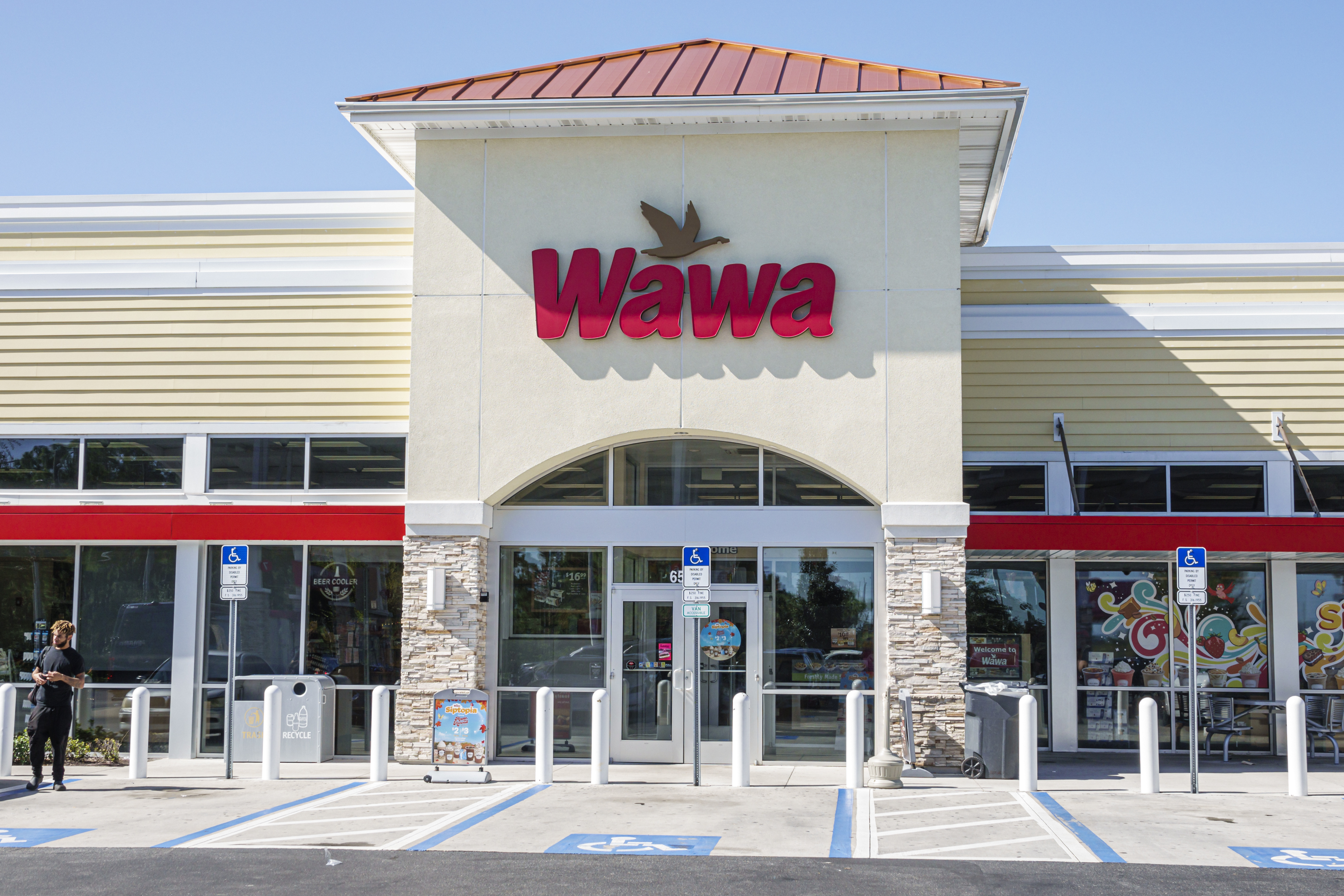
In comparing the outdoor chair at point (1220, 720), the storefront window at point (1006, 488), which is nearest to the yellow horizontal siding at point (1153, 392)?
A: the storefront window at point (1006, 488)

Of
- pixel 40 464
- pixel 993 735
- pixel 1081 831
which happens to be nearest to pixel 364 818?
pixel 1081 831

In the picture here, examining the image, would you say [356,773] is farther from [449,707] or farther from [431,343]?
[431,343]

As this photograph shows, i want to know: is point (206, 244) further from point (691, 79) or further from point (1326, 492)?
point (1326, 492)

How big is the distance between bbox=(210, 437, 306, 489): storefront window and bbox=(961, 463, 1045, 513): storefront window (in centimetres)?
945

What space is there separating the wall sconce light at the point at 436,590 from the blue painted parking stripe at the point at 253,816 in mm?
2292

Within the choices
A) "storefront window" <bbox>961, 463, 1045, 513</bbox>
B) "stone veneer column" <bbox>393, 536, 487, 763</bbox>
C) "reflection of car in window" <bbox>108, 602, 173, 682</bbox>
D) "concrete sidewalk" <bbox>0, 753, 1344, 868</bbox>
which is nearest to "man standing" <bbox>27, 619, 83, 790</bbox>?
"concrete sidewalk" <bbox>0, 753, 1344, 868</bbox>

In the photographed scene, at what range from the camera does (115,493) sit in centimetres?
1705

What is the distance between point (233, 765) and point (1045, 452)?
11.9 metres

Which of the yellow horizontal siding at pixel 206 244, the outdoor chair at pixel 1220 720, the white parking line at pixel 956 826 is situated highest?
the yellow horizontal siding at pixel 206 244

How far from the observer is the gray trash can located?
15.9 m

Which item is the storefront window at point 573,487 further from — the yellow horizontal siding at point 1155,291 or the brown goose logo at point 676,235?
the yellow horizontal siding at point 1155,291

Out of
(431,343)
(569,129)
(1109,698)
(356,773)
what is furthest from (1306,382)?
(356,773)

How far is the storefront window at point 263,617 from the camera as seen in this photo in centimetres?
1658

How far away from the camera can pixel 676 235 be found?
1572 cm
